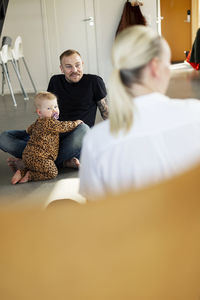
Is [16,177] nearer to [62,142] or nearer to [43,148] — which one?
[43,148]

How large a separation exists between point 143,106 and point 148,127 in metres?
0.13

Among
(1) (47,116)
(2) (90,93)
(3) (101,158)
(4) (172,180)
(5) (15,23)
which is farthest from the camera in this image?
(5) (15,23)

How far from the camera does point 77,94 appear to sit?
8.73 feet

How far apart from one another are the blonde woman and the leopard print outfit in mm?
1570

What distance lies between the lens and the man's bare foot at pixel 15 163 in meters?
2.62

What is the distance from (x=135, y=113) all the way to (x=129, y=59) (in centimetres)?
14

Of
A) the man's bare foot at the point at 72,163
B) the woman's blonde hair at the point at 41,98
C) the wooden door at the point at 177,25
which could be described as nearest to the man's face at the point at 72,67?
the woman's blonde hair at the point at 41,98

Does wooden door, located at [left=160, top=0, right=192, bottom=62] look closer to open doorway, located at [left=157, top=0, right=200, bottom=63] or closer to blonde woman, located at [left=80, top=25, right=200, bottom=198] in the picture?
open doorway, located at [left=157, top=0, right=200, bottom=63]

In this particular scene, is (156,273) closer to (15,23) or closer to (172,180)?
(172,180)

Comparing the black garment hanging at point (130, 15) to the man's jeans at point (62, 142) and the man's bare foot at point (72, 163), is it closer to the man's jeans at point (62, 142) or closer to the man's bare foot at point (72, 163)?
the man's jeans at point (62, 142)

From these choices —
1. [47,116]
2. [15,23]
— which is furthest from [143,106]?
[15,23]

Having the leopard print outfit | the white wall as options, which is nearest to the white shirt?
the leopard print outfit

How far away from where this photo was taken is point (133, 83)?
80 centimetres

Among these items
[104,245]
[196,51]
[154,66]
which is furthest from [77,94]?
[196,51]
